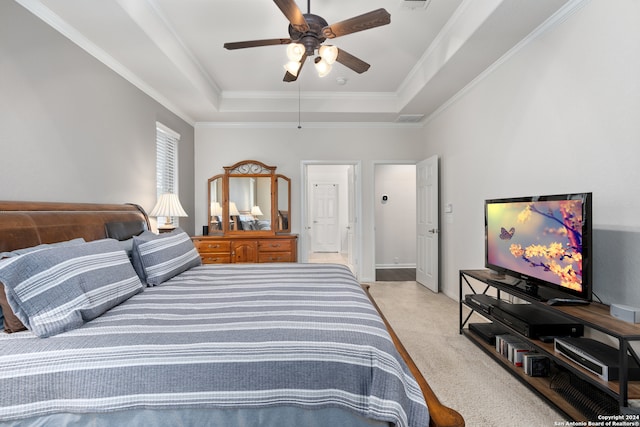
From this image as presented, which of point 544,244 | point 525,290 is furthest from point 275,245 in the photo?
point 544,244

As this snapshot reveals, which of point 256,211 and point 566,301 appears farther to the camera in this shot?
point 256,211

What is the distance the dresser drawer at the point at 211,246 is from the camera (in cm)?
455

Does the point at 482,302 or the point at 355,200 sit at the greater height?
the point at 355,200

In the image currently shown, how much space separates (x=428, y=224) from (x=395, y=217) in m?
1.82

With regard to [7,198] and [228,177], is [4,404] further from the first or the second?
[228,177]

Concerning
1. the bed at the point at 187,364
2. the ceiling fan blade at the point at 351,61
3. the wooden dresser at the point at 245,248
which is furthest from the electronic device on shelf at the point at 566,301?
the wooden dresser at the point at 245,248

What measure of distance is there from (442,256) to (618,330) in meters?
3.01

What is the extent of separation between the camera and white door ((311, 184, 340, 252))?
848 centimetres

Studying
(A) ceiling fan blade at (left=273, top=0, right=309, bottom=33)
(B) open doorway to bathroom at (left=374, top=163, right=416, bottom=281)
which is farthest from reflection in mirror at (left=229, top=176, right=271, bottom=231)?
(A) ceiling fan blade at (left=273, top=0, right=309, bottom=33)

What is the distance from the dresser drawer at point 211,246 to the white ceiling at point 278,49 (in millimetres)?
1848

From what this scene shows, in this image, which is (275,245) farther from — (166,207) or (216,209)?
(166,207)

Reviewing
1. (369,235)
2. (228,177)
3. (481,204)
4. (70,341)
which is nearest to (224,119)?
(228,177)

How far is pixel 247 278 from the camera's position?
2.25 meters

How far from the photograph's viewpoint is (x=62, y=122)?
2.31m
